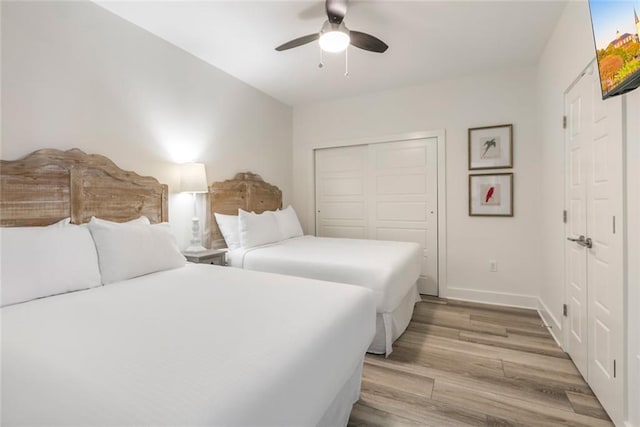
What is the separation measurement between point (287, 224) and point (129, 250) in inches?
83.6

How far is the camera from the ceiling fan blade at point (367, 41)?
2281 mm

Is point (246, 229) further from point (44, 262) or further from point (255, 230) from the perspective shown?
point (44, 262)

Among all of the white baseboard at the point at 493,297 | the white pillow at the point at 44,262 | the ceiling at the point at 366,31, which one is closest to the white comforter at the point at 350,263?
the white baseboard at the point at 493,297

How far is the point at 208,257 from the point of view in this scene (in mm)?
2650

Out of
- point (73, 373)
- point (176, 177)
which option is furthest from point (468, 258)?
point (73, 373)

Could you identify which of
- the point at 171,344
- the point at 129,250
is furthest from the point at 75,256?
the point at 171,344

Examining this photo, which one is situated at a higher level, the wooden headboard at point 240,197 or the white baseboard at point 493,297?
the wooden headboard at point 240,197

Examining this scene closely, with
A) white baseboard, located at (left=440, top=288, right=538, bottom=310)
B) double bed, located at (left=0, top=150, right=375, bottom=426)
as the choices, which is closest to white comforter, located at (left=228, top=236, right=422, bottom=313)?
double bed, located at (left=0, top=150, right=375, bottom=426)

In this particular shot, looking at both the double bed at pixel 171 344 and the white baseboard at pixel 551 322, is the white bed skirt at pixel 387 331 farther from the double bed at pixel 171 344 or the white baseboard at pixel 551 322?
the white baseboard at pixel 551 322

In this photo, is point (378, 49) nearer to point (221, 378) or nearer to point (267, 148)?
point (267, 148)

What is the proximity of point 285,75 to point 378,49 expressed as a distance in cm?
137

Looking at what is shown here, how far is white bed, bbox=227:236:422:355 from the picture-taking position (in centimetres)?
224

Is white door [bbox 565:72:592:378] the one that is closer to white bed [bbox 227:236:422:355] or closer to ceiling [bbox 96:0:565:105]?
ceiling [bbox 96:0:565:105]

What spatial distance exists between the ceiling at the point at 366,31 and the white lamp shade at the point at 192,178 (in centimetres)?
115
